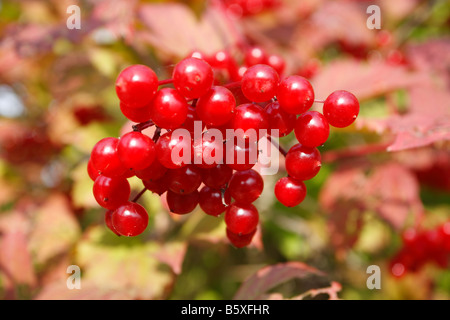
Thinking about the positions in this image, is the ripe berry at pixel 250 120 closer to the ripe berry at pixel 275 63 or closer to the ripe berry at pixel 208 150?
the ripe berry at pixel 208 150

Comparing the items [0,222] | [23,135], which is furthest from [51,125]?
[0,222]

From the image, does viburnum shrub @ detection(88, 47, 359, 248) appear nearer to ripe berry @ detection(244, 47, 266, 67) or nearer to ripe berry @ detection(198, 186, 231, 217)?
ripe berry @ detection(198, 186, 231, 217)

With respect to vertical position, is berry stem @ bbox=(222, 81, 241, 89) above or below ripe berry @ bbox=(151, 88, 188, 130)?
above

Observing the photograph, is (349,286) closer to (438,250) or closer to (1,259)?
(438,250)

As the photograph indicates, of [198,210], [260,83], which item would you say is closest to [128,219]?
[260,83]

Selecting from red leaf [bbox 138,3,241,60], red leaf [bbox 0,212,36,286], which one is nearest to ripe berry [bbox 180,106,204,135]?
red leaf [bbox 138,3,241,60]

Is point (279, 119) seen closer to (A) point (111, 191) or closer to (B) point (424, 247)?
(A) point (111, 191)

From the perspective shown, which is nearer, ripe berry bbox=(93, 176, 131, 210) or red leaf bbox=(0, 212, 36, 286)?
ripe berry bbox=(93, 176, 131, 210)
